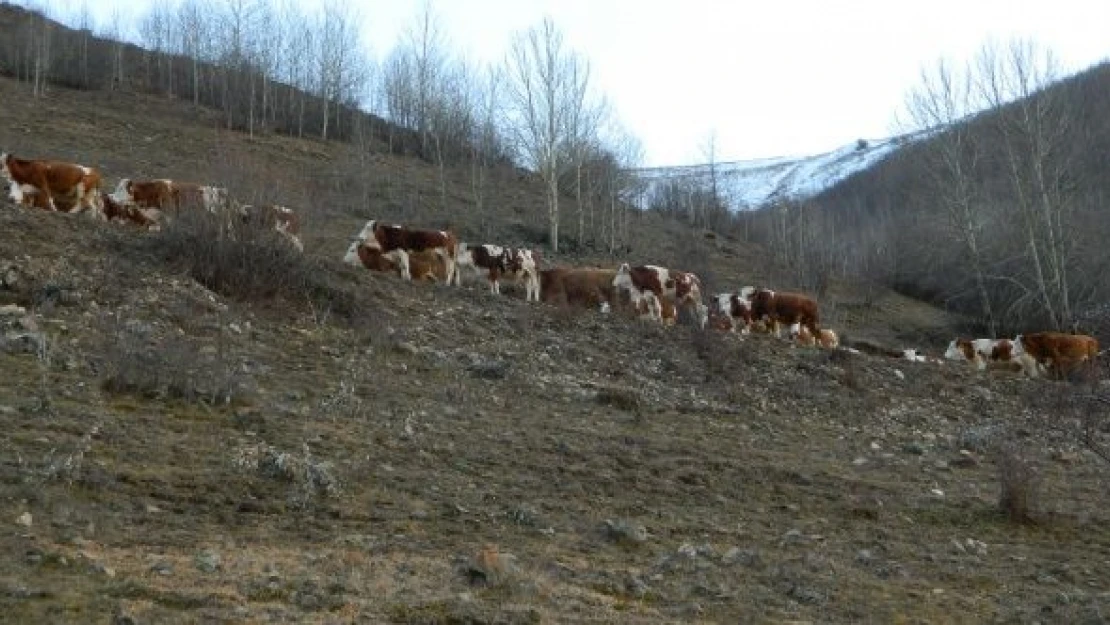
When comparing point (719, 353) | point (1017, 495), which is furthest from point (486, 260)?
point (1017, 495)

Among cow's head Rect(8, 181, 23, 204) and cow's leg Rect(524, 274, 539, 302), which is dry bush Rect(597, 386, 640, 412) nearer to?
cow's leg Rect(524, 274, 539, 302)

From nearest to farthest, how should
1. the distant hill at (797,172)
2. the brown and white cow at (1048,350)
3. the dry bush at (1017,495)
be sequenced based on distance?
the dry bush at (1017,495)
the brown and white cow at (1048,350)
the distant hill at (797,172)

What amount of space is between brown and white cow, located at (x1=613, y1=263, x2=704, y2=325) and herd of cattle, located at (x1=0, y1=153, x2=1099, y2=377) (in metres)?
0.03

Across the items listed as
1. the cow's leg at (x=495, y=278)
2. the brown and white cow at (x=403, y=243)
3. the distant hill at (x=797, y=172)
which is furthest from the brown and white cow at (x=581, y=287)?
the distant hill at (x=797, y=172)

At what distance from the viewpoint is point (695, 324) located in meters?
16.0

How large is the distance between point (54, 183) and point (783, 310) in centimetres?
1530

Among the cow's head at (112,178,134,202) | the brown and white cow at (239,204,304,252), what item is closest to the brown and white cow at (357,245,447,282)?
the cow's head at (112,178,134,202)

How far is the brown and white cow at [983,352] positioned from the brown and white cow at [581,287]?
851cm

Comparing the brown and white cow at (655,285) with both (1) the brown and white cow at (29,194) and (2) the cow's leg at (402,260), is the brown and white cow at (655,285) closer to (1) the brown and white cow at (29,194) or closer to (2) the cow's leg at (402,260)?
(2) the cow's leg at (402,260)

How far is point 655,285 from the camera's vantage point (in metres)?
24.5

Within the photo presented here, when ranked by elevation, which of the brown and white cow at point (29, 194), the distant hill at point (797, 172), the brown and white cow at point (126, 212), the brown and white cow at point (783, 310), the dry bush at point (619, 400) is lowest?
the dry bush at point (619, 400)

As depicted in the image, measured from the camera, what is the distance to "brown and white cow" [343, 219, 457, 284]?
2181 cm

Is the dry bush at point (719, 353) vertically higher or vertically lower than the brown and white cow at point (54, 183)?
lower

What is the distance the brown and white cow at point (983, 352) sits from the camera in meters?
27.4
